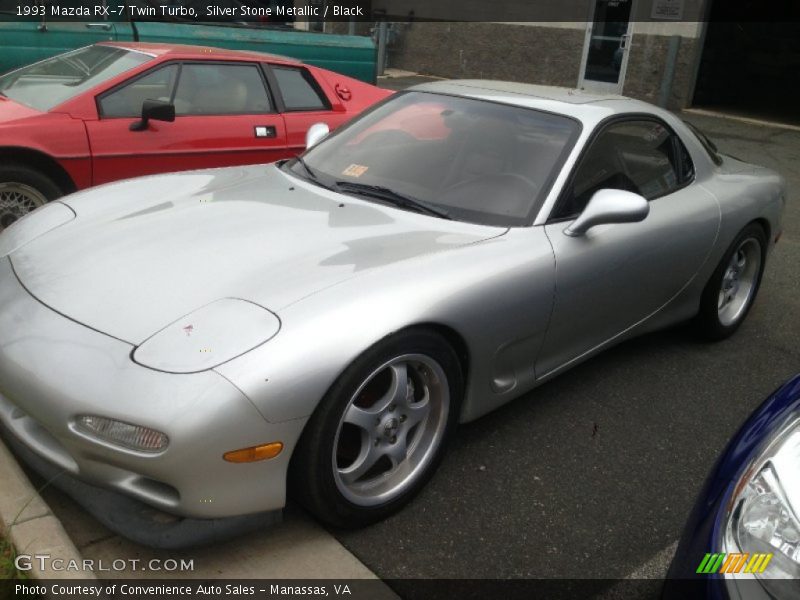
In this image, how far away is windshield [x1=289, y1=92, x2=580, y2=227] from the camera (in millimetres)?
3301

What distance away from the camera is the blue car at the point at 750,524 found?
5.43 ft

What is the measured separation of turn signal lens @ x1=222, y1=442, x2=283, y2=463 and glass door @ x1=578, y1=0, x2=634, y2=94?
13.4m

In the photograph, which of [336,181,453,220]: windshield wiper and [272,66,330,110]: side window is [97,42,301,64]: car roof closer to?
[272,66,330,110]: side window

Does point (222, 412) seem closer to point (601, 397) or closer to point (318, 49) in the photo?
point (601, 397)

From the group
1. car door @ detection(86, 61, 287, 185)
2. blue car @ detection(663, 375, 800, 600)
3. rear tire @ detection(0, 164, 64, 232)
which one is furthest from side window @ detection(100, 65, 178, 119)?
blue car @ detection(663, 375, 800, 600)

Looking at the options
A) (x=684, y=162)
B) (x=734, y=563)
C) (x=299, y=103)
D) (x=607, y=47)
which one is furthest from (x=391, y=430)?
(x=607, y=47)

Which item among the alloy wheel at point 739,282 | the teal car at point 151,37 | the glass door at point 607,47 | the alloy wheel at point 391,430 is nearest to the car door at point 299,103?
the teal car at point 151,37

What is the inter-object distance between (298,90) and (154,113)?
1.32 m

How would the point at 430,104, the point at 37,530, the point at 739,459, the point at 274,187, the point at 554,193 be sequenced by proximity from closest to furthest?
the point at 739,459 < the point at 37,530 < the point at 554,193 < the point at 274,187 < the point at 430,104

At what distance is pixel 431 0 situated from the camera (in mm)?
17531

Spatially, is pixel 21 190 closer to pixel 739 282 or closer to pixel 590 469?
pixel 590 469

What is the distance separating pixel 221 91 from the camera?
18.4 feet

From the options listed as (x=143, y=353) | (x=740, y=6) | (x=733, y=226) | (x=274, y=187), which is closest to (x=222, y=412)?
(x=143, y=353)

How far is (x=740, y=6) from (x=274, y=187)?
46.8 feet
